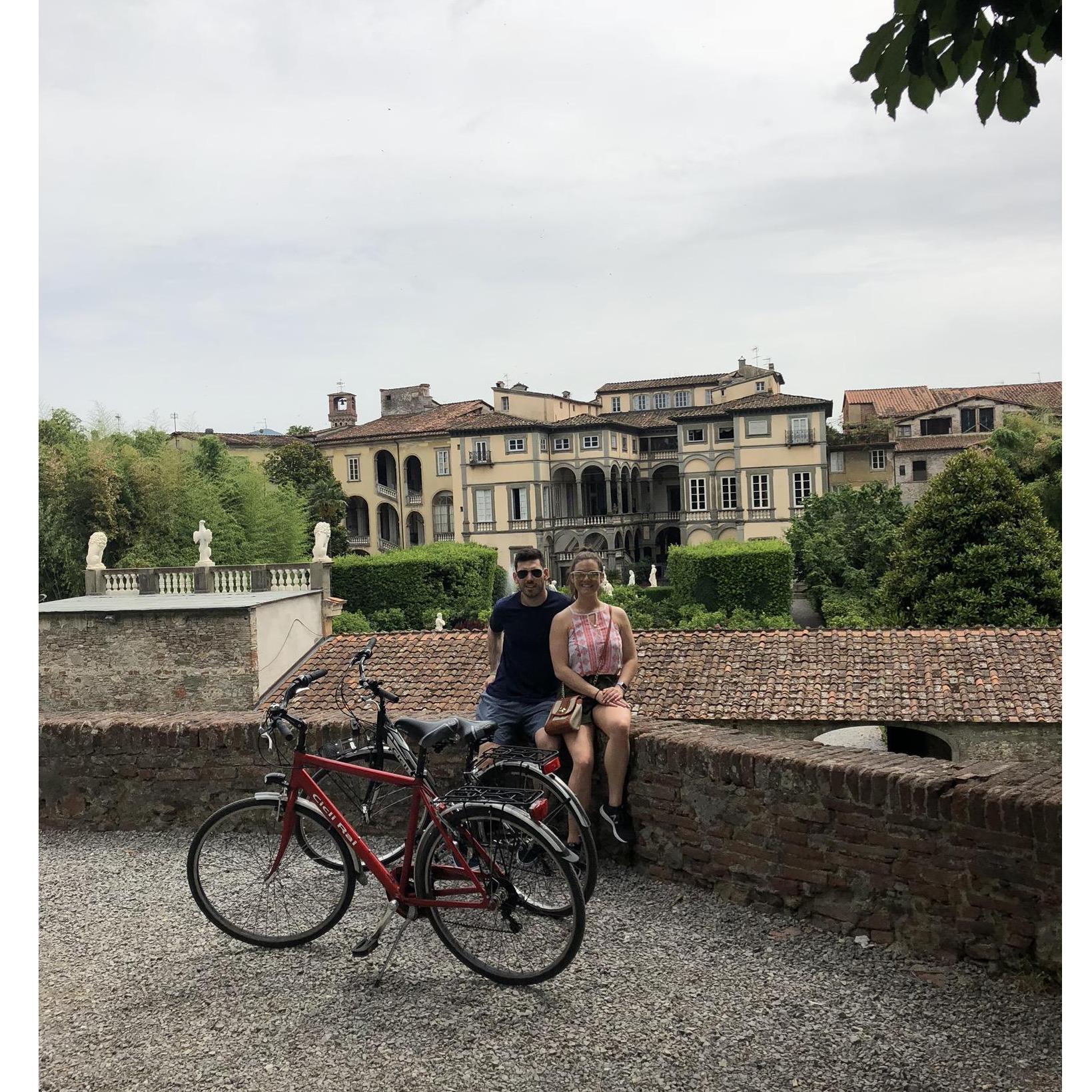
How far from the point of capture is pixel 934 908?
369cm

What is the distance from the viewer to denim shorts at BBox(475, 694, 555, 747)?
15.6ft

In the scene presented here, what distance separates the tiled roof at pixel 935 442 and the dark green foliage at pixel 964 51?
53.4 m

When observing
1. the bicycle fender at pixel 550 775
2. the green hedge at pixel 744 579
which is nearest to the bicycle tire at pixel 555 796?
the bicycle fender at pixel 550 775

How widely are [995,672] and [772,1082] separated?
17691 millimetres

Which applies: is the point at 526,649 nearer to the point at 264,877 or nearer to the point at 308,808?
the point at 308,808

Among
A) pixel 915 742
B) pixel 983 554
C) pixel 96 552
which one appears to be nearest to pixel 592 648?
pixel 915 742

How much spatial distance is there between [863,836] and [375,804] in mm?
1820

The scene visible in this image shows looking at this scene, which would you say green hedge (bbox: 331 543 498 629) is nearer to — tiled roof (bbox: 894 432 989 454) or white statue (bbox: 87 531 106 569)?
white statue (bbox: 87 531 106 569)

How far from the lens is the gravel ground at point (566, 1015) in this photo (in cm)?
305

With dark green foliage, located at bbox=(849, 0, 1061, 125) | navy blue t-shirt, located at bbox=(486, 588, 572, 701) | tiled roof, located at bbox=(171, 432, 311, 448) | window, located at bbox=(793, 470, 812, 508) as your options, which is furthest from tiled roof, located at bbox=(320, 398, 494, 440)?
dark green foliage, located at bbox=(849, 0, 1061, 125)

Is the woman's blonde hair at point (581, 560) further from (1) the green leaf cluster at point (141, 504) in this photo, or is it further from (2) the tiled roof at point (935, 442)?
(2) the tiled roof at point (935, 442)

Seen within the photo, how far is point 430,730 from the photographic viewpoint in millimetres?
3826
